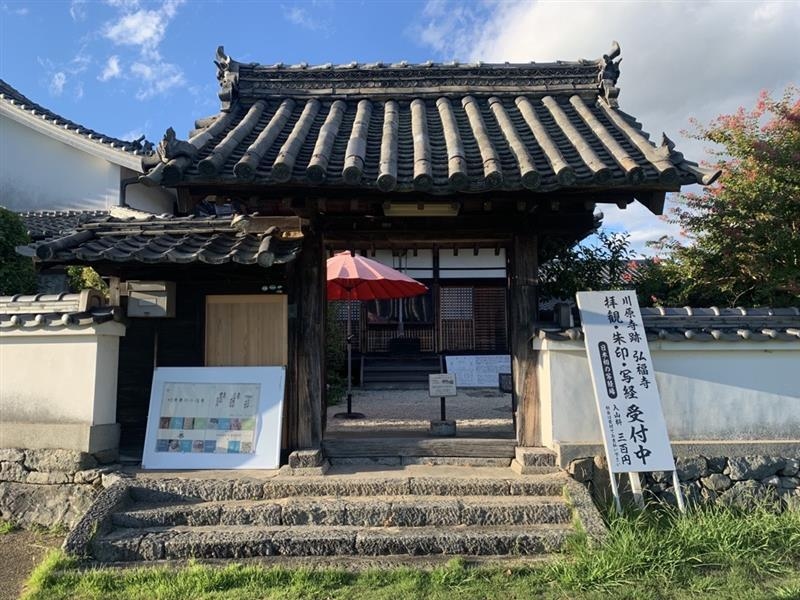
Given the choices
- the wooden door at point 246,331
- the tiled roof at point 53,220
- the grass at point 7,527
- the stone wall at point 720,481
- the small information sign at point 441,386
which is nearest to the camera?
the grass at point 7,527

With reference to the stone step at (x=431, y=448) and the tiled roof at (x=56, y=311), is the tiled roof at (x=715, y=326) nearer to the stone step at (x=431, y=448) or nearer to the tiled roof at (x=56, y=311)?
the stone step at (x=431, y=448)

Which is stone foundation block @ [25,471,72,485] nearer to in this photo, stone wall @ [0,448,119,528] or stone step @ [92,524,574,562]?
stone wall @ [0,448,119,528]

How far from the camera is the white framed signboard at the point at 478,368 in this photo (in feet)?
45.6

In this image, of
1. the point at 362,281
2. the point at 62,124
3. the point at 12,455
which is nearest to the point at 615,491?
the point at 362,281

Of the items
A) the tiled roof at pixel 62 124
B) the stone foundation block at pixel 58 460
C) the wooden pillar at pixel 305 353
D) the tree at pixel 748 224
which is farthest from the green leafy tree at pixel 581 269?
the tiled roof at pixel 62 124

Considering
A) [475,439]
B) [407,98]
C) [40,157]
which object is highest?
[40,157]

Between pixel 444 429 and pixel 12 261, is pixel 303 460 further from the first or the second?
pixel 12 261

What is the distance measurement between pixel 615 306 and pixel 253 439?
4092mm

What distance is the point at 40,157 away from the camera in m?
13.9

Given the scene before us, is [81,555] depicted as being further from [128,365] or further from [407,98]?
[407,98]

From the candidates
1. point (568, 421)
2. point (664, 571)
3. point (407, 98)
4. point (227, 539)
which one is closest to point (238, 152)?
A: point (407, 98)

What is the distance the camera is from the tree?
298 inches

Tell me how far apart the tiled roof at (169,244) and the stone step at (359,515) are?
2.31 m

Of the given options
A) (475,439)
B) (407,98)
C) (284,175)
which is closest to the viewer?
(284,175)
